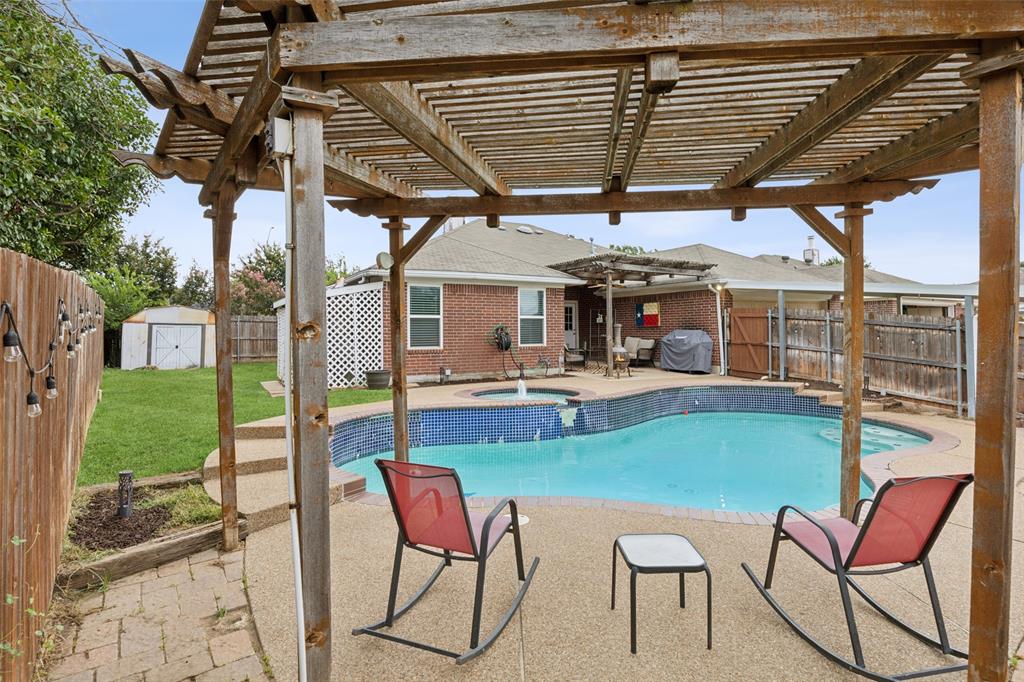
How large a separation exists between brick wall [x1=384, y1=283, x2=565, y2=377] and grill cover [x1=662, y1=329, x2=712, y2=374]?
11.7 feet

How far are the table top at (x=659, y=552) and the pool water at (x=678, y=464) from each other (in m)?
3.52

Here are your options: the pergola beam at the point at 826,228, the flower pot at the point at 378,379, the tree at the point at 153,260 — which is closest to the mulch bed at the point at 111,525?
the pergola beam at the point at 826,228

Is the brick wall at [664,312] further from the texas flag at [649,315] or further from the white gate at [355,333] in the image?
the white gate at [355,333]

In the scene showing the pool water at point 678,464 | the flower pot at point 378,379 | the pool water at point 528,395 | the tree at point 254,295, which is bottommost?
the pool water at point 678,464

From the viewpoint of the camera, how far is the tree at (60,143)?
20.5ft

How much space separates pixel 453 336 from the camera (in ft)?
42.4

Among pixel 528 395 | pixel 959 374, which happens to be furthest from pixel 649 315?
pixel 959 374

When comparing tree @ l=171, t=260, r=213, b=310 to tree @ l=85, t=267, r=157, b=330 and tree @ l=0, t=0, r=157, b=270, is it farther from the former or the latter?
tree @ l=0, t=0, r=157, b=270

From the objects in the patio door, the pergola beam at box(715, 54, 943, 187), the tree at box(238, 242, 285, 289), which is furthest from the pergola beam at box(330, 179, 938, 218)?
the tree at box(238, 242, 285, 289)

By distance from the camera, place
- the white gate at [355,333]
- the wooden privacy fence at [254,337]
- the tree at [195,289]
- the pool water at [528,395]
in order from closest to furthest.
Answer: the pool water at [528,395]
the white gate at [355,333]
the wooden privacy fence at [254,337]
the tree at [195,289]

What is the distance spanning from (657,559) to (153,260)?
29103 mm

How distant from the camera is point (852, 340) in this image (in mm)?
4168

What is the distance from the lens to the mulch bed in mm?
3600

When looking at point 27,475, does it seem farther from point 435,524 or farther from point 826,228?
point 826,228
